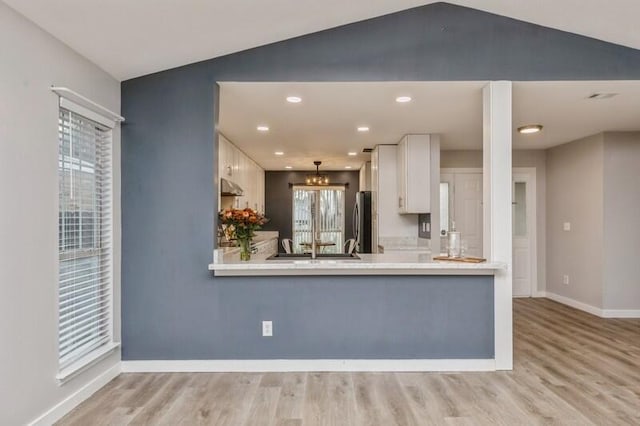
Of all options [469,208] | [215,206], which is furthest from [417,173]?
A: [215,206]

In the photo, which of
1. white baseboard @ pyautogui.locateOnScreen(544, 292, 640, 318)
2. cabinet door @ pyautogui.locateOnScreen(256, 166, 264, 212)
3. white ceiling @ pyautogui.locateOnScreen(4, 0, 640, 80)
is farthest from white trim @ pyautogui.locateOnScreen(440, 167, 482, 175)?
cabinet door @ pyautogui.locateOnScreen(256, 166, 264, 212)

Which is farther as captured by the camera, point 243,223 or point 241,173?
point 241,173

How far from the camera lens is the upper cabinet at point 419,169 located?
5004 millimetres

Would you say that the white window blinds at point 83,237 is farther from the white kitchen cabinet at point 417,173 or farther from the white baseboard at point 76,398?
the white kitchen cabinet at point 417,173

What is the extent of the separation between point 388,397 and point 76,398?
1995 millimetres

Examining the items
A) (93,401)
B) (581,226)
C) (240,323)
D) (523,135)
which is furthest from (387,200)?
(93,401)

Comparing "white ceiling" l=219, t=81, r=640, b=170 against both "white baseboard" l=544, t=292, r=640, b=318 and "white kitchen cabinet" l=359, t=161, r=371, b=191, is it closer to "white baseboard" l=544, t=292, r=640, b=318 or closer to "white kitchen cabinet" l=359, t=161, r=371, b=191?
Answer: "white kitchen cabinet" l=359, t=161, r=371, b=191

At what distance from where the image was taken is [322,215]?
889cm

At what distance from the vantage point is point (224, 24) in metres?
2.68

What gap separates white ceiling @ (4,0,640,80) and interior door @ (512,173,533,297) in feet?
11.5

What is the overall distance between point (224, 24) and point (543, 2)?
6.95ft

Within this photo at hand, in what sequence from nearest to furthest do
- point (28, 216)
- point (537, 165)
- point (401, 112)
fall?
point (28, 216)
point (401, 112)
point (537, 165)

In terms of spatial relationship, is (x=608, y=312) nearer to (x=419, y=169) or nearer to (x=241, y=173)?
(x=419, y=169)

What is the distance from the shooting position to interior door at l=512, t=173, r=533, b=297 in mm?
6312
